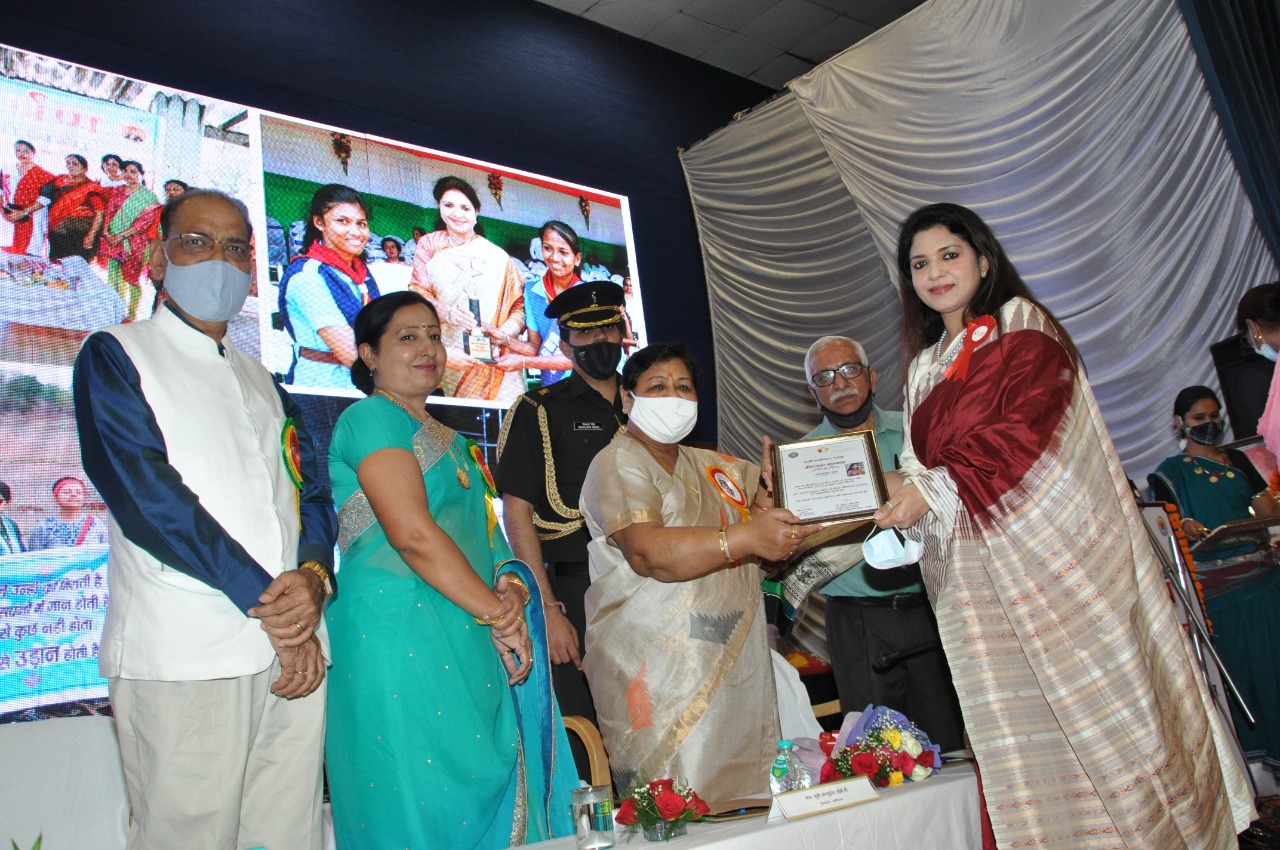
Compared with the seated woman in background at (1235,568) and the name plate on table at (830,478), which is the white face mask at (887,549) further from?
the seated woman in background at (1235,568)

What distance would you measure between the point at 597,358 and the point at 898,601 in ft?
4.38

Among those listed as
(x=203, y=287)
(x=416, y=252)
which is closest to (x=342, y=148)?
(x=416, y=252)

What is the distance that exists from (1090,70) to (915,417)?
2.64 m

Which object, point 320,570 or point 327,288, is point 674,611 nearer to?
point 320,570

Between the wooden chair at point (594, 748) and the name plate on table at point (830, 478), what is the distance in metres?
0.79

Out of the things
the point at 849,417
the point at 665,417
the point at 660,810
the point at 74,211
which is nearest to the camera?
the point at 660,810

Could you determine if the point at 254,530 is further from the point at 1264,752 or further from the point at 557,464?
the point at 1264,752

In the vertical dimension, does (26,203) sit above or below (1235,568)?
above

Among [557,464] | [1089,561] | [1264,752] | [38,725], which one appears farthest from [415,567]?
[1264,752]

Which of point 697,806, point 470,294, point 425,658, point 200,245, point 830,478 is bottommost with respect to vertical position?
point 697,806

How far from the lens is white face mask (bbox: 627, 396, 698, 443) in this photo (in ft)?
8.97

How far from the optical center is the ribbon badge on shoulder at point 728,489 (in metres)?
2.84

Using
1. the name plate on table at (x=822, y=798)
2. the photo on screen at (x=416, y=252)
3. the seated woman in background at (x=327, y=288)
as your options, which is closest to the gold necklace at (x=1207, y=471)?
the photo on screen at (x=416, y=252)

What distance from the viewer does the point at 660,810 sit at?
1.73 m
